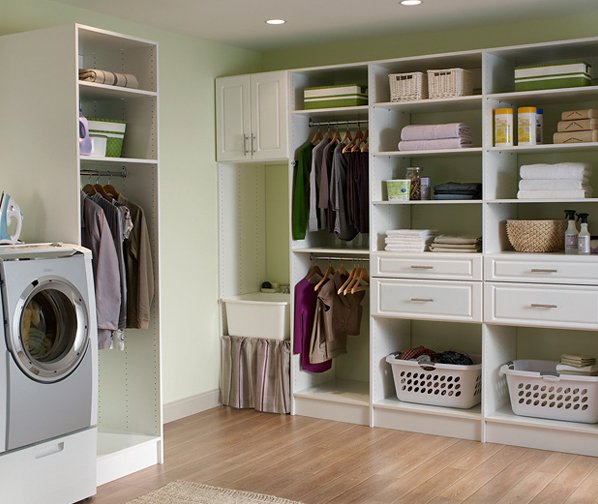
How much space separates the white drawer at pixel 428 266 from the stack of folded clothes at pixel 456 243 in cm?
8

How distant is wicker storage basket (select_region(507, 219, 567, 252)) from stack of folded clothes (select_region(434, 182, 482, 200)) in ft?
0.86

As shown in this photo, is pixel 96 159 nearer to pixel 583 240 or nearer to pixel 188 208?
pixel 188 208

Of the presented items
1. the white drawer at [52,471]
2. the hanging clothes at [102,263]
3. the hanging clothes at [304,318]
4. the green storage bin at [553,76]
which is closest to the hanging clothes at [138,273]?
the hanging clothes at [102,263]

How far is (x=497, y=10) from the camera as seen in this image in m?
4.84

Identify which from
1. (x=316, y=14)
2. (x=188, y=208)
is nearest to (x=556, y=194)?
(x=316, y=14)

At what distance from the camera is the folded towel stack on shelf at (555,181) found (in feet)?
15.1

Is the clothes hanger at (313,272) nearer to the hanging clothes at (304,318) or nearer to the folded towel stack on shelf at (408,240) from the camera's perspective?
the hanging clothes at (304,318)

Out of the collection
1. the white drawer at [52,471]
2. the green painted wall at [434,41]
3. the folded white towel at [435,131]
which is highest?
the green painted wall at [434,41]

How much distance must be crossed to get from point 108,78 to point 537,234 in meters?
2.42

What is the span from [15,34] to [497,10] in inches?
102

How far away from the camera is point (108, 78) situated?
13.7 feet

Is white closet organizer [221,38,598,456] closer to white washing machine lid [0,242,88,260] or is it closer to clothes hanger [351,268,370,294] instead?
clothes hanger [351,268,370,294]

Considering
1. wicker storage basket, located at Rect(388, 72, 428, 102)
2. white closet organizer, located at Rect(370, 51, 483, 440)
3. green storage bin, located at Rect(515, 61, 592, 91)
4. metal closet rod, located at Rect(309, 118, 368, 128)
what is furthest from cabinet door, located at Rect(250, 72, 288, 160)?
green storage bin, located at Rect(515, 61, 592, 91)

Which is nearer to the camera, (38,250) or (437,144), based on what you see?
(38,250)
